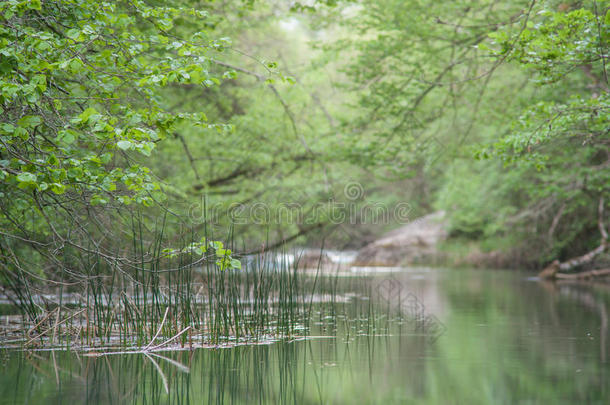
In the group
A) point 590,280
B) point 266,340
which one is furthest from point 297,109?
point 266,340

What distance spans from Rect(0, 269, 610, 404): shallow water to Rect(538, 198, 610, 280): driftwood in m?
6.40

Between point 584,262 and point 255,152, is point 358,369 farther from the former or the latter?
point 584,262

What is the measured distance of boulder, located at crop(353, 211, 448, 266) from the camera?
805 inches

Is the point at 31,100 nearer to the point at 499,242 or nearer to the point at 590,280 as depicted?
the point at 590,280

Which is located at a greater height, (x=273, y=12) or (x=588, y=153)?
(x=273, y=12)

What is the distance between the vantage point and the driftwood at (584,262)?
12.8 metres

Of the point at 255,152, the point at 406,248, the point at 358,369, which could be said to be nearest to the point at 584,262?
the point at 255,152

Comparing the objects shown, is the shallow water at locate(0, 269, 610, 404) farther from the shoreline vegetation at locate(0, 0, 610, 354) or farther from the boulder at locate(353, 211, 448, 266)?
the boulder at locate(353, 211, 448, 266)

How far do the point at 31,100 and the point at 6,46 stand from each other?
0.50m

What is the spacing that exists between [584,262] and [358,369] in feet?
36.1

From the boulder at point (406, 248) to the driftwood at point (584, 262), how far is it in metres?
6.19

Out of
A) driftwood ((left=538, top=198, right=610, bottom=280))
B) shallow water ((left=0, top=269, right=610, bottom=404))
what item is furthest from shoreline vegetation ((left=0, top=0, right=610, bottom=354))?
shallow water ((left=0, top=269, right=610, bottom=404))

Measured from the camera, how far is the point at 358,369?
4.59 m

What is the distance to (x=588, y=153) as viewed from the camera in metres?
11.6
